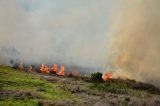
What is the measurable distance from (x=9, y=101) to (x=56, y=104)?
587 cm

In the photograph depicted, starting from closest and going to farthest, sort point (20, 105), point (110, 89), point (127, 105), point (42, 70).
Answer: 1. point (20, 105)
2. point (127, 105)
3. point (110, 89)
4. point (42, 70)

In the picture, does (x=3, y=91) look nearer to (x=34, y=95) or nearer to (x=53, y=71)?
(x=34, y=95)

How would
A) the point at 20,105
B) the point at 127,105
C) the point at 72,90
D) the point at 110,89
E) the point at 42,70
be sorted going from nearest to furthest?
the point at 20,105 < the point at 127,105 < the point at 72,90 < the point at 110,89 < the point at 42,70

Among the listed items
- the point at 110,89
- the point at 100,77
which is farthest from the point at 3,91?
the point at 100,77

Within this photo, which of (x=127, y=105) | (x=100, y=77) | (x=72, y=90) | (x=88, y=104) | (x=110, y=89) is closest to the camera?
(x=88, y=104)

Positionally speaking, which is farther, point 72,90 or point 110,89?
point 110,89

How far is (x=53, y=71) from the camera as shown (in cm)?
13225

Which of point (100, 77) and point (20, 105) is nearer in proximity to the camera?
point (20, 105)

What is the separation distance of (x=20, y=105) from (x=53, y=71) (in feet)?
288

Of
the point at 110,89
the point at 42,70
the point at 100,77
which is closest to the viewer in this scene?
the point at 110,89

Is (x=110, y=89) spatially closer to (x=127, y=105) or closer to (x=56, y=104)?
(x=127, y=105)

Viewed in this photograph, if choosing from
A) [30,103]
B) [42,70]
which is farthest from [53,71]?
[30,103]

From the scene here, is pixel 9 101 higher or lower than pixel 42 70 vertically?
lower

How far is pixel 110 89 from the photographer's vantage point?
81875 millimetres
